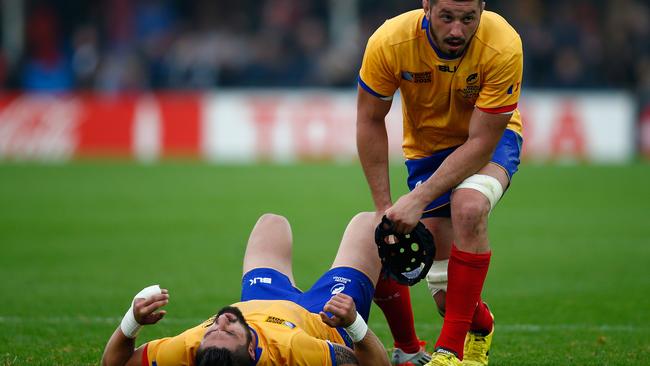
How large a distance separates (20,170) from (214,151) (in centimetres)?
443

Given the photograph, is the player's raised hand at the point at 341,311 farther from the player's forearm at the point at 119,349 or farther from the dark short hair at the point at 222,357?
the player's forearm at the point at 119,349

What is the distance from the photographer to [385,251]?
19.4 feet

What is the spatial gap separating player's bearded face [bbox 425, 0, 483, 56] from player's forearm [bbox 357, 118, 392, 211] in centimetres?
71

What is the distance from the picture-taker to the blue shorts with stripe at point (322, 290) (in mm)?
5945

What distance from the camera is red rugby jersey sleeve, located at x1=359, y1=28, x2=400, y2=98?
597cm

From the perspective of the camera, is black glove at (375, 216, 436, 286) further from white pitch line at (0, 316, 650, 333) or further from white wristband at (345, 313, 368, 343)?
white pitch line at (0, 316, 650, 333)

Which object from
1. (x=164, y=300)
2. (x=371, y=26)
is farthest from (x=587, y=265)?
(x=371, y=26)

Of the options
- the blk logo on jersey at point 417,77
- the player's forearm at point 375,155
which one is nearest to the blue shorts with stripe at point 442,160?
the player's forearm at point 375,155

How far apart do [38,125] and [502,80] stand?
18.1 m

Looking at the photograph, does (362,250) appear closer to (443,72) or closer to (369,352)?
(369,352)

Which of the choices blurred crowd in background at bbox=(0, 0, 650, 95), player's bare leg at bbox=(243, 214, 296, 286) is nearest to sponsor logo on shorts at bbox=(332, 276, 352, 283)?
player's bare leg at bbox=(243, 214, 296, 286)

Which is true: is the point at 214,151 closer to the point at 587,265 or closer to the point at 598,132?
the point at 598,132

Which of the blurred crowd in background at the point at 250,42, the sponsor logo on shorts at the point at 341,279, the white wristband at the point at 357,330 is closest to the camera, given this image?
the white wristband at the point at 357,330

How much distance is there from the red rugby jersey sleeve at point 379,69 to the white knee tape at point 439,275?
111 cm
